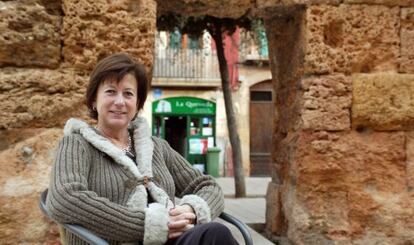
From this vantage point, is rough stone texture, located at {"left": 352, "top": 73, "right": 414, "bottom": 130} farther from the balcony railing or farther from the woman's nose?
the balcony railing

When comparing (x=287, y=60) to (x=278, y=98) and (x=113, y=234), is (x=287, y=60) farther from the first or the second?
(x=113, y=234)

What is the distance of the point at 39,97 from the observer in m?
3.54

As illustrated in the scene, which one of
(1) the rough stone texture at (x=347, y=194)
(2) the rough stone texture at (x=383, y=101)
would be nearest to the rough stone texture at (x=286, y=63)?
(1) the rough stone texture at (x=347, y=194)

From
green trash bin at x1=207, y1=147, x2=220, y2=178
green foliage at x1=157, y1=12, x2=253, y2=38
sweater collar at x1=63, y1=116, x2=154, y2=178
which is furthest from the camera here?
green trash bin at x1=207, y1=147, x2=220, y2=178

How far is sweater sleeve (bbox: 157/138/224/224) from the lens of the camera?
2266 millimetres

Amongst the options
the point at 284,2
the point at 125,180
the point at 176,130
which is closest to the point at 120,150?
the point at 125,180

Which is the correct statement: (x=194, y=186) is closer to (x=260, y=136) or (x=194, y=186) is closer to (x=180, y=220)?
(x=180, y=220)

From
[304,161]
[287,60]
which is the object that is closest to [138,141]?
[304,161]

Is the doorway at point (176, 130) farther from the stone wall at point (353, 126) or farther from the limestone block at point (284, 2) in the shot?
the stone wall at point (353, 126)

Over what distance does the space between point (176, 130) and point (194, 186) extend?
16452mm

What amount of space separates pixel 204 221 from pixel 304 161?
1896mm

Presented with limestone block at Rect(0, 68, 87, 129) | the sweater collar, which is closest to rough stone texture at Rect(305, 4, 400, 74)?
limestone block at Rect(0, 68, 87, 129)

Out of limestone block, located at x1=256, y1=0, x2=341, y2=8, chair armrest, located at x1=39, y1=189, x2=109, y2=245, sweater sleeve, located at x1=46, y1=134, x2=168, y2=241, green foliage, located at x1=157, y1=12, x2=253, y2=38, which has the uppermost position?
green foliage, located at x1=157, y1=12, x2=253, y2=38

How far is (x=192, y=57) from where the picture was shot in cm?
1934
